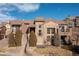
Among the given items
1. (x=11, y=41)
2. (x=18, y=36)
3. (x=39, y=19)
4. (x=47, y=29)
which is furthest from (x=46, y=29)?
(x=11, y=41)

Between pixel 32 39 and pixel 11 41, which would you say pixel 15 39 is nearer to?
pixel 11 41

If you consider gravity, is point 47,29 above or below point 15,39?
above

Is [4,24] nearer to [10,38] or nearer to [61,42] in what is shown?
[10,38]

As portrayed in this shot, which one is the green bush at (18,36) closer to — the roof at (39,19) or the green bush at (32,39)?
the green bush at (32,39)

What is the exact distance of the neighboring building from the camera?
6.71 meters

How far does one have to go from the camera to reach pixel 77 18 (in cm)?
669

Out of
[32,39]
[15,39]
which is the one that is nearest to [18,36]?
[15,39]

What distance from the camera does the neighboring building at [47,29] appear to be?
6715 millimetres

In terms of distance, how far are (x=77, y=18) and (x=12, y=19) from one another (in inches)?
47.1

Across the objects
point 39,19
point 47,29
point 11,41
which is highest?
point 39,19

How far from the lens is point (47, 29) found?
6.76 metres

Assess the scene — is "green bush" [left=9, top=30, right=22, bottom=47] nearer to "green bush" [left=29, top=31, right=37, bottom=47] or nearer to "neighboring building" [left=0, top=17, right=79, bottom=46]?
"neighboring building" [left=0, top=17, right=79, bottom=46]

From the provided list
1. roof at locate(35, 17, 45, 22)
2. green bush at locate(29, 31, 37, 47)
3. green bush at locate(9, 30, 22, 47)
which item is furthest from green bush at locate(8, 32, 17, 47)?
roof at locate(35, 17, 45, 22)

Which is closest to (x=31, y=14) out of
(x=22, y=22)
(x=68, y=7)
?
(x=22, y=22)
